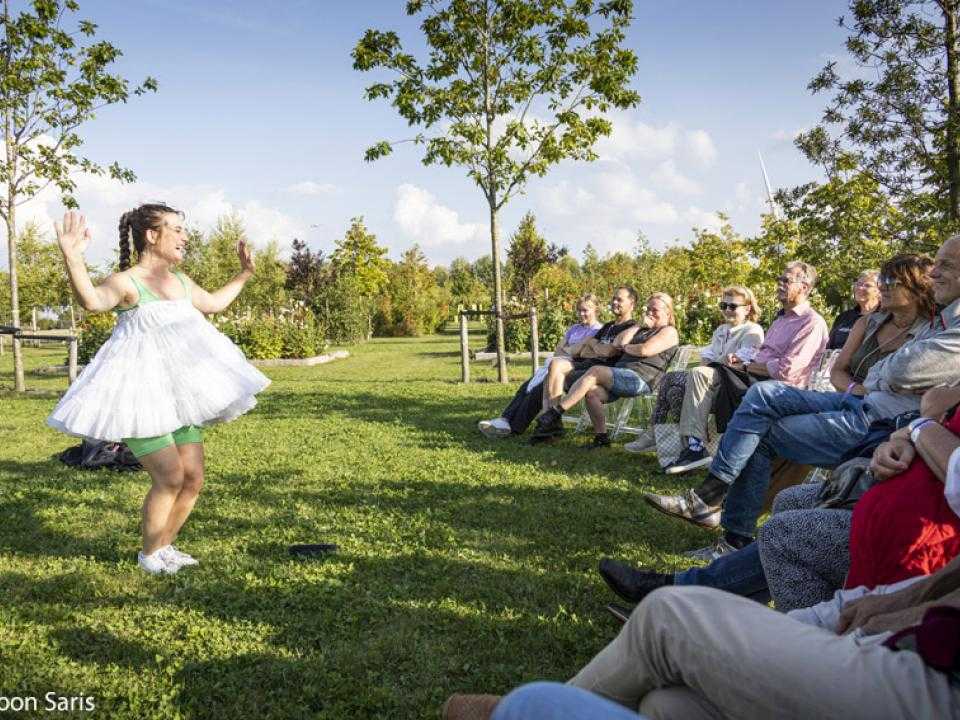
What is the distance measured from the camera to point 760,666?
151 cm

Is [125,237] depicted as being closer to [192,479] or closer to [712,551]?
[192,479]

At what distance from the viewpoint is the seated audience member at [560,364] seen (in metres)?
7.67

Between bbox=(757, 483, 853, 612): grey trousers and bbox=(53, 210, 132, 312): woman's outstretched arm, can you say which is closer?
bbox=(757, 483, 853, 612): grey trousers

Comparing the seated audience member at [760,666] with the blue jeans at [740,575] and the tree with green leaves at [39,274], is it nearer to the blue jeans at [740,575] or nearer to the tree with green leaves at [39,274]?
the blue jeans at [740,575]

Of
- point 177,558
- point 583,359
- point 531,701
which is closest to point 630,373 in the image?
point 583,359

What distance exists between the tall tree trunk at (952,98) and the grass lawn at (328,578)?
5.21 meters

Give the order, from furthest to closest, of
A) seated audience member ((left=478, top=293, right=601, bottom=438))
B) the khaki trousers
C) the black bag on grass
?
seated audience member ((left=478, top=293, right=601, bottom=438)), the black bag on grass, the khaki trousers

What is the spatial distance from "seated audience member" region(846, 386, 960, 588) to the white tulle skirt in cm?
314

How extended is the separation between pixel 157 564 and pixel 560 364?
4.65 m

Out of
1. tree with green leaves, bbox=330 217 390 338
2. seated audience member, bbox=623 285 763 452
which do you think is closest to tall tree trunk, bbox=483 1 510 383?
seated audience member, bbox=623 285 763 452

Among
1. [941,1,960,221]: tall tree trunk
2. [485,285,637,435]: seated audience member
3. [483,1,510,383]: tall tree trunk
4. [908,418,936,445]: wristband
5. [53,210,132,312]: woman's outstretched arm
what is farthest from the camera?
[483,1,510,383]: tall tree trunk

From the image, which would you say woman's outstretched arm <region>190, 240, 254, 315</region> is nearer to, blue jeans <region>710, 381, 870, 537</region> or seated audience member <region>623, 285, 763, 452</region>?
blue jeans <region>710, 381, 870, 537</region>

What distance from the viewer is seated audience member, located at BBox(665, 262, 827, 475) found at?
5.65 m

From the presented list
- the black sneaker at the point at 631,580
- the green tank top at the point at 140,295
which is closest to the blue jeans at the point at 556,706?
→ the black sneaker at the point at 631,580
